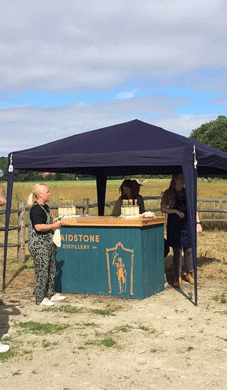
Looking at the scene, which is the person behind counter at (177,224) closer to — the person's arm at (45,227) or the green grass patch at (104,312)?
the green grass patch at (104,312)

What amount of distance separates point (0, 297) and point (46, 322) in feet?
6.07

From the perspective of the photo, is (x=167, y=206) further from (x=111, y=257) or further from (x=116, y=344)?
(x=116, y=344)

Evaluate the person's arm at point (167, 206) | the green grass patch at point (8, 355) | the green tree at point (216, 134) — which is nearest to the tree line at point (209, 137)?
the green tree at point (216, 134)

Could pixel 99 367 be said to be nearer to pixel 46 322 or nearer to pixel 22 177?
pixel 46 322

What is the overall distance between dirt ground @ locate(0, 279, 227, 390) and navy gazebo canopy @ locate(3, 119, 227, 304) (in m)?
1.08

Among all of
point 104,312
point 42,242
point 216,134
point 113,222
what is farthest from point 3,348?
point 216,134

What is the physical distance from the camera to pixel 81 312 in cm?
695

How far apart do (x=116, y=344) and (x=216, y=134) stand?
83474mm

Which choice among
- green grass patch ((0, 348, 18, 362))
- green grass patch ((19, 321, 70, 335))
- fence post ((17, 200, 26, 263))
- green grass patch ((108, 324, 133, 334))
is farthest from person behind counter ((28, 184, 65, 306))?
fence post ((17, 200, 26, 263))

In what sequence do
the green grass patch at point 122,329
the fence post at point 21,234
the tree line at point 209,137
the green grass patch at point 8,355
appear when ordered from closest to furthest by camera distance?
the green grass patch at point 8,355
the green grass patch at point 122,329
the fence post at point 21,234
the tree line at point 209,137

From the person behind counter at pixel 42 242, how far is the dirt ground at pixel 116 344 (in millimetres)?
289

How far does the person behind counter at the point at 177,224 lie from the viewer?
866 cm

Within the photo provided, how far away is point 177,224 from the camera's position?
8.73m

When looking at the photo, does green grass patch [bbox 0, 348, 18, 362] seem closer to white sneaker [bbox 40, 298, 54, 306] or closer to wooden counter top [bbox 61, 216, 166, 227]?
white sneaker [bbox 40, 298, 54, 306]
